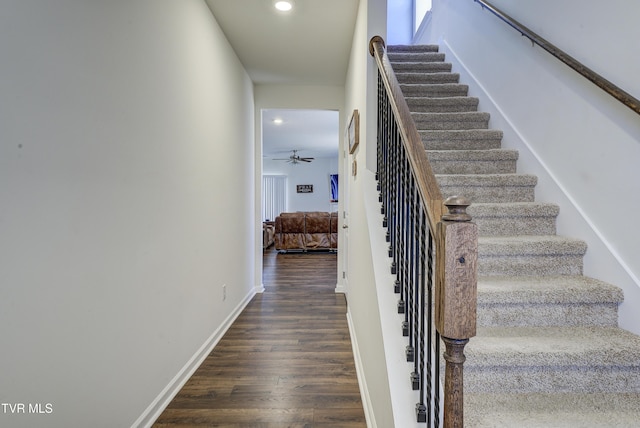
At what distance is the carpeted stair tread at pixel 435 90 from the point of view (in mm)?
2920

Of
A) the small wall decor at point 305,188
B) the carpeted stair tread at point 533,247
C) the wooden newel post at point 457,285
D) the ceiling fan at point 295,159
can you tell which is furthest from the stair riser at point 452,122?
the small wall decor at point 305,188

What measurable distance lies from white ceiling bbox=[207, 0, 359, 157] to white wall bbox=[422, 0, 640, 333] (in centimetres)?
129

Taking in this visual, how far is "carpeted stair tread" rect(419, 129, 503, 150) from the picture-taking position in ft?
7.81

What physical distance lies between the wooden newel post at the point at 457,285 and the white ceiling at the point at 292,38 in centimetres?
233

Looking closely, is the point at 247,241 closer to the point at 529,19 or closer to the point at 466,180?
the point at 466,180

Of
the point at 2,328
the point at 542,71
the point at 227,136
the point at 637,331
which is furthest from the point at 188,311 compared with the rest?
the point at 542,71

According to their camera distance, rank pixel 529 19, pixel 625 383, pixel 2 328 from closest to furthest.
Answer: pixel 2 328 → pixel 625 383 → pixel 529 19

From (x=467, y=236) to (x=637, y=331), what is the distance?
133 centimetres

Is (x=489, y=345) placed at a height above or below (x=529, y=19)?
below

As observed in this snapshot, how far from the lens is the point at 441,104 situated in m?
2.75

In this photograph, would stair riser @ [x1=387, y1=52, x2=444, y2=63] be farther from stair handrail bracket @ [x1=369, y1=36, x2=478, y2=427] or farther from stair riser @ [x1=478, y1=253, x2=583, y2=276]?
stair riser @ [x1=478, y1=253, x2=583, y2=276]

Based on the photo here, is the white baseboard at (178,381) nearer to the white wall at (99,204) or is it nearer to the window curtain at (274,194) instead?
the white wall at (99,204)

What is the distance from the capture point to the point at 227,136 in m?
2.95

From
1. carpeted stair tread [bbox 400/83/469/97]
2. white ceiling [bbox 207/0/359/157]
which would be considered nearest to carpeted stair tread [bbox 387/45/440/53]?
white ceiling [bbox 207/0/359/157]
